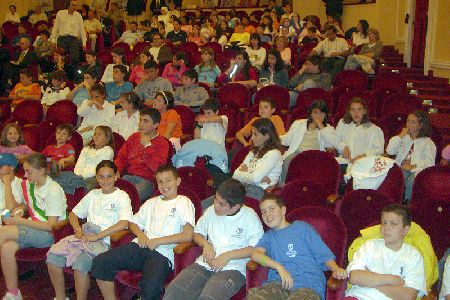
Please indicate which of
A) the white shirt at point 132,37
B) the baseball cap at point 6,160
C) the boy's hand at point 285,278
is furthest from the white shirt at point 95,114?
the white shirt at point 132,37

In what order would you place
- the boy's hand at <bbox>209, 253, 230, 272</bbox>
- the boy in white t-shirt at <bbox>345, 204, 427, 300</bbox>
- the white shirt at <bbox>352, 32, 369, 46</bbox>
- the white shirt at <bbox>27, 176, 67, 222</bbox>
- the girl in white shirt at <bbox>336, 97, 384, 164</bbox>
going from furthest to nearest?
the white shirt at <bbox>352, 32, 369, 46</bbox>, the girl in white shirt at <bbox>336, 97, 384, 164</bbox>, the white shirt at <bbox>27, 176, 67, 222</bbox>, the boy's hand at <bbox>209, 253, 230, 272</bbox>, the boy in white t-shirt at <bbox>345, 204, 427, 300</bbox>

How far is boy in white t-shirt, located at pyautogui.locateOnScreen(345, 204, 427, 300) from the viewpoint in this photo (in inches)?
120

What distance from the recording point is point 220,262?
11.4ft

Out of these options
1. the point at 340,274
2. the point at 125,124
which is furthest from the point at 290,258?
the point at 125,124

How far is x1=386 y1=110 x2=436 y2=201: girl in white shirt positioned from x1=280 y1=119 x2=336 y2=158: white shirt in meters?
0.56

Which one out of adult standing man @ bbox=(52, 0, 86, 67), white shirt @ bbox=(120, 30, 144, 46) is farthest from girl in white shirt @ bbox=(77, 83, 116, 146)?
white shirt @ bbox=(120, 30, 144, 46)

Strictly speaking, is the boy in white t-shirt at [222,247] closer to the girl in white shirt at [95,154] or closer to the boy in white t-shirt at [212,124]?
the girl in white shirt at [95,154]

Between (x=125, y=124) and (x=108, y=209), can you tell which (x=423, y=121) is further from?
(x=125, y=124)

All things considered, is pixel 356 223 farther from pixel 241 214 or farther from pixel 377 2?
pixel 377 2

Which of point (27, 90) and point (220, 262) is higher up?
point (27, 90)

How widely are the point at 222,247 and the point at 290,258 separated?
0.46 metres

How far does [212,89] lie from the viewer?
300 inches

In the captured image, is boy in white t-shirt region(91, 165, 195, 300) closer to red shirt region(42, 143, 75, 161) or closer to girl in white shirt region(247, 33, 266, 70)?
red shirt region(42, 143, 75, 161)

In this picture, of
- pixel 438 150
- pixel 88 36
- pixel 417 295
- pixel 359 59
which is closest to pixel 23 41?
pixel 88 36
